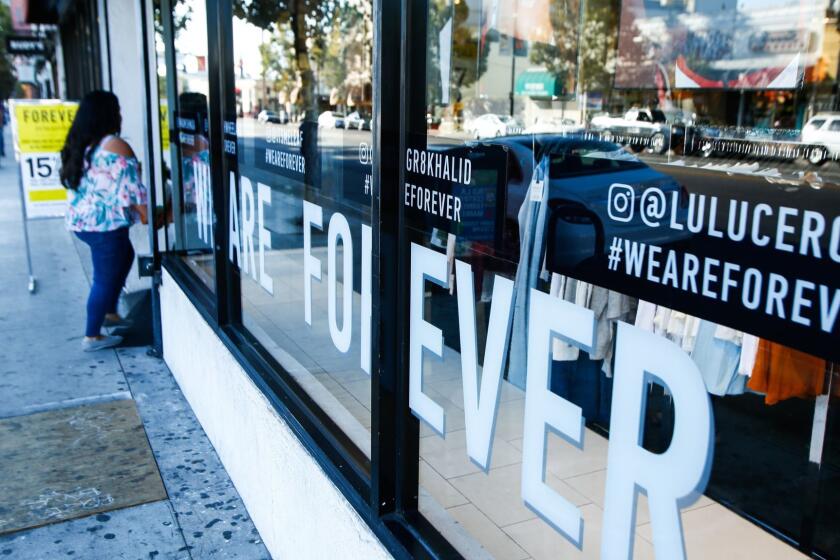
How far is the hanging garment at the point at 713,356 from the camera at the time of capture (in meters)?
1.47

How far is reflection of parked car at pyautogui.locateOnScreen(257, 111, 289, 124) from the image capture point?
138 inches

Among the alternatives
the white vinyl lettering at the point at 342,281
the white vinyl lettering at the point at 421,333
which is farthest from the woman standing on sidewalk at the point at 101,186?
the white vinyl lettering at the point at 421,333

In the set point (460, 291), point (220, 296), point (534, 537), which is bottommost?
point (534, 537)

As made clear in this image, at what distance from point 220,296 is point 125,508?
3.56 ft

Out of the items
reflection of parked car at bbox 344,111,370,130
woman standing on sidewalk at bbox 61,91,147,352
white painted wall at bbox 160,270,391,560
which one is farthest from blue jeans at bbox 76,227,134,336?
reflection of parked car at bbox 344,111,370,130

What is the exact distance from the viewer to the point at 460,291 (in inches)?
75.9

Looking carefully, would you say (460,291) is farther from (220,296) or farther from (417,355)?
(220,296)

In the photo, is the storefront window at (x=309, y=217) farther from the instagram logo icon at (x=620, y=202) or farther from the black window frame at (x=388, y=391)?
the instagram logo icon at (x=620, y=202)

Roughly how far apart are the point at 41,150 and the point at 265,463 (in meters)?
5.48

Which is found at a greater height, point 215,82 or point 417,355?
point 215,82

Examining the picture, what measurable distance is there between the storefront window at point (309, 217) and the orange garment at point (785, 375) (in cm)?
117

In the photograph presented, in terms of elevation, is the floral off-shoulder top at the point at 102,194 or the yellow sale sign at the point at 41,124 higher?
the yellow sale sign at the point at 41,124

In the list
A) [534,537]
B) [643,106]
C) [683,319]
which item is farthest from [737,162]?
[643,106]

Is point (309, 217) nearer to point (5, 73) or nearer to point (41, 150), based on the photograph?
point (41, 150)
